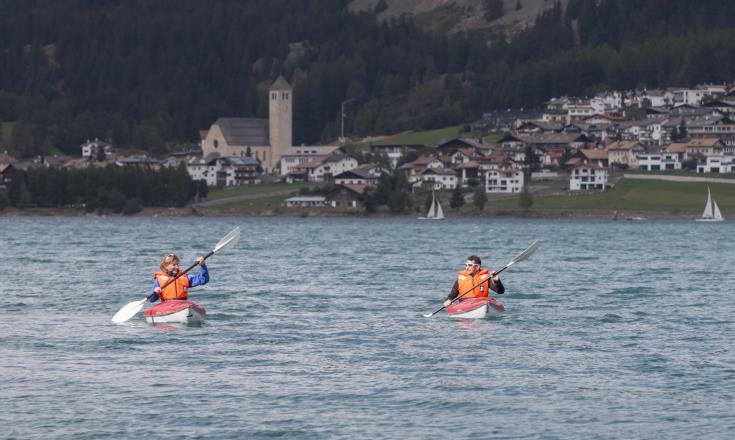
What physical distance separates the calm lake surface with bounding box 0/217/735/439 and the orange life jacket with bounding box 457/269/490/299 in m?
0.93

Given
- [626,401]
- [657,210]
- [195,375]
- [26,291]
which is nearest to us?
[626,401]

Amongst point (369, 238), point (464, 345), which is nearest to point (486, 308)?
point (464, 345)

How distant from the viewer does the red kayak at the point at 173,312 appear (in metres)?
43.1

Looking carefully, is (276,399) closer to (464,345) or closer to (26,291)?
(464,345)

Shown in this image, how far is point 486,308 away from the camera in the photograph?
1757 inches

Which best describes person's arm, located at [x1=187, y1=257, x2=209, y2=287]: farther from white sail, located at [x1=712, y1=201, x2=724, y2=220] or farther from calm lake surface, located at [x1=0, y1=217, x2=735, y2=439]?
white sail, located at [x1=712, y1=201, x2=724, y2=220]

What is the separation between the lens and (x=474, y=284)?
4456 cm

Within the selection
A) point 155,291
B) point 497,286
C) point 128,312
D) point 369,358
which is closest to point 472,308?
point 497,286

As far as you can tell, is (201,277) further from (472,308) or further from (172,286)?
(472,308)

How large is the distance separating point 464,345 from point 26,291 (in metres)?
25.0

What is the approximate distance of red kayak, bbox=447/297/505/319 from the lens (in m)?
44.4

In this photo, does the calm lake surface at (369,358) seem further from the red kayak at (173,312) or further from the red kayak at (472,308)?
the red kayak at (173,312)

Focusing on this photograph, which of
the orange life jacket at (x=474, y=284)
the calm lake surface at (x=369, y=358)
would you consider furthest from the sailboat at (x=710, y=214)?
the orange life jacket at (x=474, y=284)

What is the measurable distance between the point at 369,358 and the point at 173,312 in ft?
27.8
